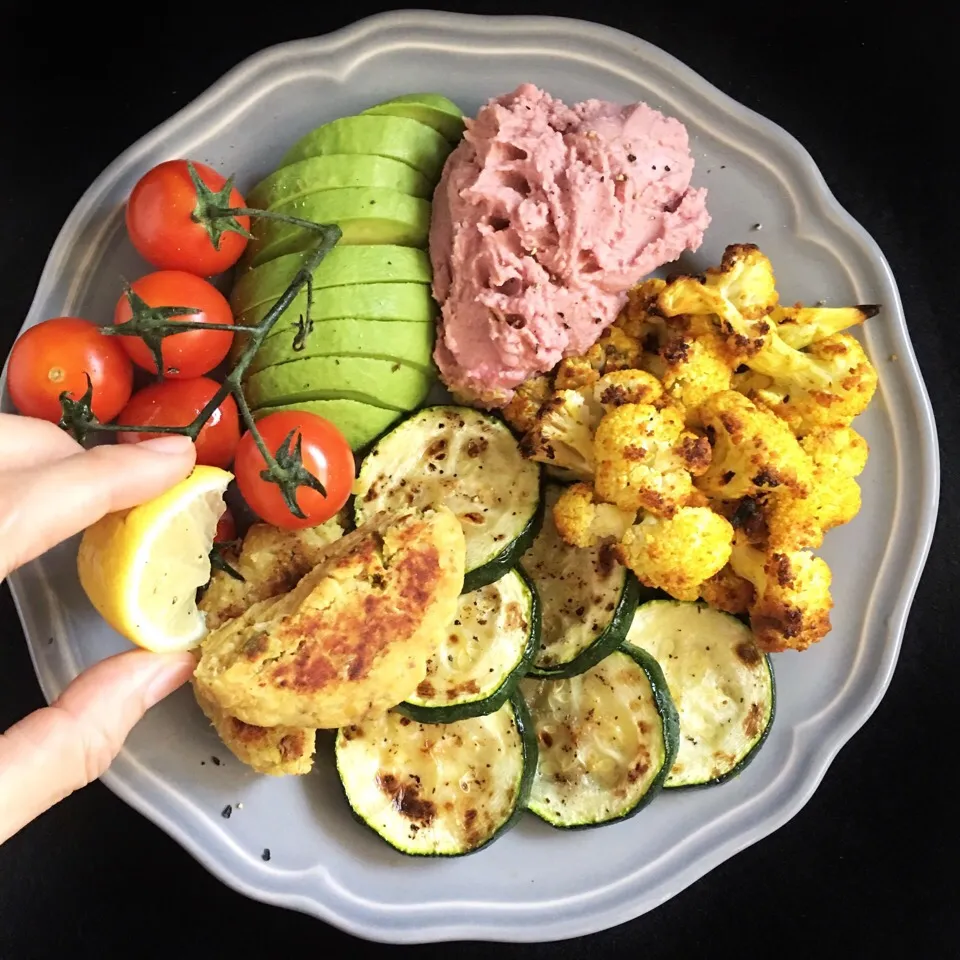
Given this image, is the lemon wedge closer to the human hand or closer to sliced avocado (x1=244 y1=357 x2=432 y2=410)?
the human hand

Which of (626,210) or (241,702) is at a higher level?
(626,210)

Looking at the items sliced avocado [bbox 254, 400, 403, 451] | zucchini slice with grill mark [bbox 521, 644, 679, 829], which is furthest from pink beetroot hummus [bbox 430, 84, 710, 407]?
zucchini slice with grill mark [bbox 521, 644, 679, 829]

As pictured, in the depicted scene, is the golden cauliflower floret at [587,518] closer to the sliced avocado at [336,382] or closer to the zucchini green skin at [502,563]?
the zucchini green skin at [502,563]

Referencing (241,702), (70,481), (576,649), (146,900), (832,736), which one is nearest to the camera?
(70,481)

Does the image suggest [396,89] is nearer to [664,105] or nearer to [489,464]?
[664,105]

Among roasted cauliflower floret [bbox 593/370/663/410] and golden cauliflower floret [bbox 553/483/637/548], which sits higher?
roasted cauliflower floret [bbox 593/370/663/410]

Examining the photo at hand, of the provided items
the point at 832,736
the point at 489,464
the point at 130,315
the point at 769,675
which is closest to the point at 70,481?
the point at 130,315

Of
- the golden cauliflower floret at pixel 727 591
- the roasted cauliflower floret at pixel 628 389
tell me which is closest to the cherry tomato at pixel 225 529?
the roasted cauliflower floret at pixel 628 389
